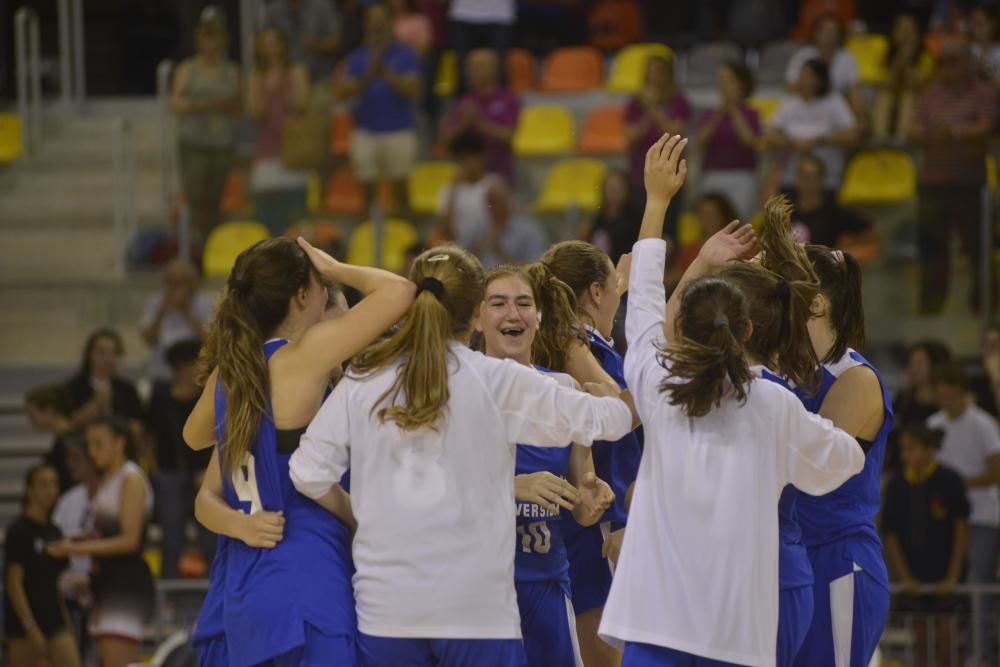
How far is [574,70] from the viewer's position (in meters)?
14.4

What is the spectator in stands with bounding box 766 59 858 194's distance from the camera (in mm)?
11055

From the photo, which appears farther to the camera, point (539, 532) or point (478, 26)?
point (478, 26)

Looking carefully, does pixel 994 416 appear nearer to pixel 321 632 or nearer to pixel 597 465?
pixel 597 465

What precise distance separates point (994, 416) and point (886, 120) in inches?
103

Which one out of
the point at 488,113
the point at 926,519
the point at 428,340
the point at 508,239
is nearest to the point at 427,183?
the point at 488,113

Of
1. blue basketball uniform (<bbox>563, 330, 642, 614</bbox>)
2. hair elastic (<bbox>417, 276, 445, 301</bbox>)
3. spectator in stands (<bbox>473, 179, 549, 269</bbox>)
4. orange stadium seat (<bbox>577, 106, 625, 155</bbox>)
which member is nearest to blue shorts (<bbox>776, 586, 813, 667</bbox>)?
blue basketball uniform (<bbox>563, 330, 642, 614</bbox>)

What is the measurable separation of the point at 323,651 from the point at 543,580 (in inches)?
34.3

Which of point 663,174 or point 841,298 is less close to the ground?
point 663,174

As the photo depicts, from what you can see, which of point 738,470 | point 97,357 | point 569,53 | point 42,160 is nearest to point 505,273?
point 738,470

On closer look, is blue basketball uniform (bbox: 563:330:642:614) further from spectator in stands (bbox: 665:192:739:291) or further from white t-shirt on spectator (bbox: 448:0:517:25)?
white t-shirt on spectator (bbox: 448:0:517:25)

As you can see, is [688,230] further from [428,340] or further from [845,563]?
[428,340]

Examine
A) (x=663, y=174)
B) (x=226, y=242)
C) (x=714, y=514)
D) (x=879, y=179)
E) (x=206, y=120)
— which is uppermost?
(x=663, y=174)

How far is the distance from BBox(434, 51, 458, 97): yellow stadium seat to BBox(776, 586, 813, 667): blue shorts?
29.8ft

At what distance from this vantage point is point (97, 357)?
36.6ft
